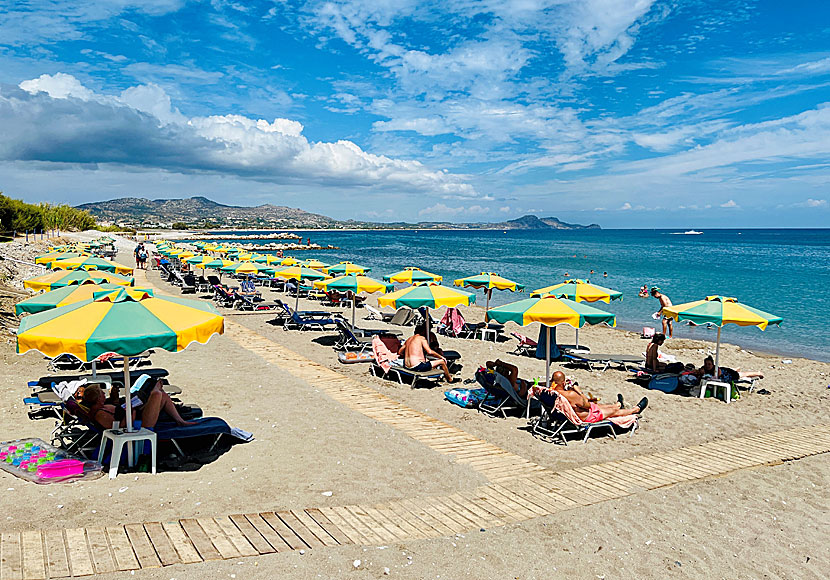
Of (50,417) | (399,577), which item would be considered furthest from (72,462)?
(399,577)

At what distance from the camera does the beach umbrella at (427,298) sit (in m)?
10.8

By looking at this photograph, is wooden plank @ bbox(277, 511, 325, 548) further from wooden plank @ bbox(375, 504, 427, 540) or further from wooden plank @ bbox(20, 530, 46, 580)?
wooden plank @ bbox(20, 530, 46, 580)

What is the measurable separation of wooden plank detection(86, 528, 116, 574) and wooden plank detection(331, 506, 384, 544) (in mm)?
1839

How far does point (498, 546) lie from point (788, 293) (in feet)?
127

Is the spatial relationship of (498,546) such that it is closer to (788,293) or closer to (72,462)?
(72,462)

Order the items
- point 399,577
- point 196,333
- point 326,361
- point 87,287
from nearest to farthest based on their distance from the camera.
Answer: point 399,577 → point 196,333 → point 87,287 → point 326,361

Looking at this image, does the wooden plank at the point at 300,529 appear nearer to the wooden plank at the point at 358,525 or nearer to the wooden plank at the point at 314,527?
the wooden plank at the point at 314,527

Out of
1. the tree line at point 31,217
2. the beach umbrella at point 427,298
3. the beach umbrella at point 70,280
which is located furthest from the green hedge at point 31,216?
the beach umbrella at point 427,298

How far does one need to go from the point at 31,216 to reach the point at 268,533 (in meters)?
67.2

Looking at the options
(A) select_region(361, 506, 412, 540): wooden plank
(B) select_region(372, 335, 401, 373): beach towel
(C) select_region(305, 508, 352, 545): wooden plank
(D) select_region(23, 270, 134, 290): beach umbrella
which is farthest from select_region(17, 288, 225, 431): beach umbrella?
(D) select_region(23, 270, 134, 290): beach umbrella

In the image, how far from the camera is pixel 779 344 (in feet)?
63.1

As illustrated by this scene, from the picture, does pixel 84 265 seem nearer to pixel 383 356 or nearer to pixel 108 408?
pixel 383 356

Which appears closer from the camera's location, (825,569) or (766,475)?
(825,569)

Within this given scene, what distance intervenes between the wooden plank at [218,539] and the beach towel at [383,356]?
6.08 metres
